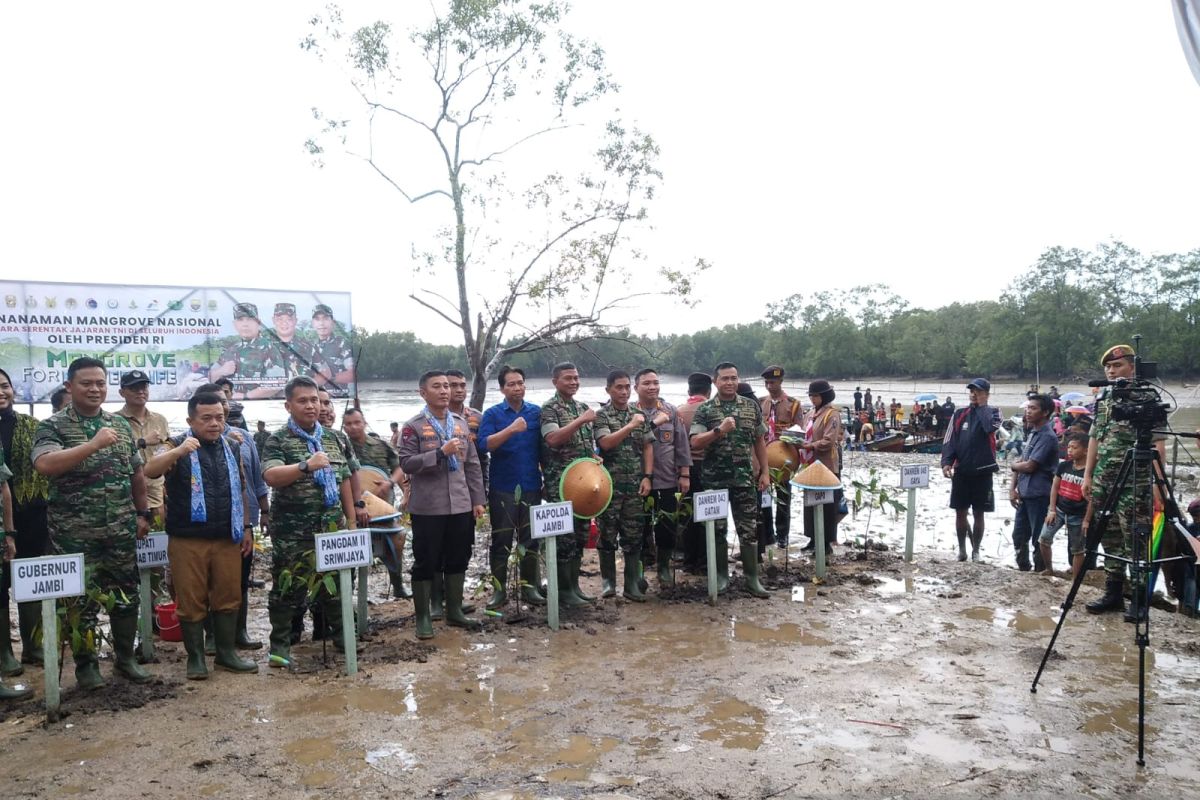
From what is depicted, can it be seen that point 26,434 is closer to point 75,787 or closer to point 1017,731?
point 75,787

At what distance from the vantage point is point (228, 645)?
480 cm

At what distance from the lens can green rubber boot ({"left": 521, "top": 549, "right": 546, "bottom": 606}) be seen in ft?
20.7

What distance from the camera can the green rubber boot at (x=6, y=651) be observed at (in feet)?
15.4

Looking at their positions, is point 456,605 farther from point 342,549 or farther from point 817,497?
point 817,497

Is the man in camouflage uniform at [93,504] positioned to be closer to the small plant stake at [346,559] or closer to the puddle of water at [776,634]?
the small plant stake at [346,559]

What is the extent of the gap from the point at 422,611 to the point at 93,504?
2.09m

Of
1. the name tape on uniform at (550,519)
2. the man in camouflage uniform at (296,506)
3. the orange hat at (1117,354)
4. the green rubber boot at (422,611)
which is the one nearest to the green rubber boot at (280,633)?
the man in camouflage uniform at (296,506)

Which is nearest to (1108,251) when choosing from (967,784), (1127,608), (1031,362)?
(1031,362)

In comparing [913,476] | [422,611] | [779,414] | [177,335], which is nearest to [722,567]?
[913,476]

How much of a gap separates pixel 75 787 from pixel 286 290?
28.5 ft

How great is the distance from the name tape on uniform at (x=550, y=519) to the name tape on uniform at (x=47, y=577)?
2611mm

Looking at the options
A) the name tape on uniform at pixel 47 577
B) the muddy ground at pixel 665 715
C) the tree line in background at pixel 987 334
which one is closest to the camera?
the muddy ground at pixel 665 715

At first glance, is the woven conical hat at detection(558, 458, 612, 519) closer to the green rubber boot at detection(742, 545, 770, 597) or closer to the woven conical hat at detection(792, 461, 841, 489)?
the green rubber boot at detection(742, 545, 770, 597)

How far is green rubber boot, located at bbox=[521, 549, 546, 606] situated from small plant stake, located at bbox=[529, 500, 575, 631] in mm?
518
